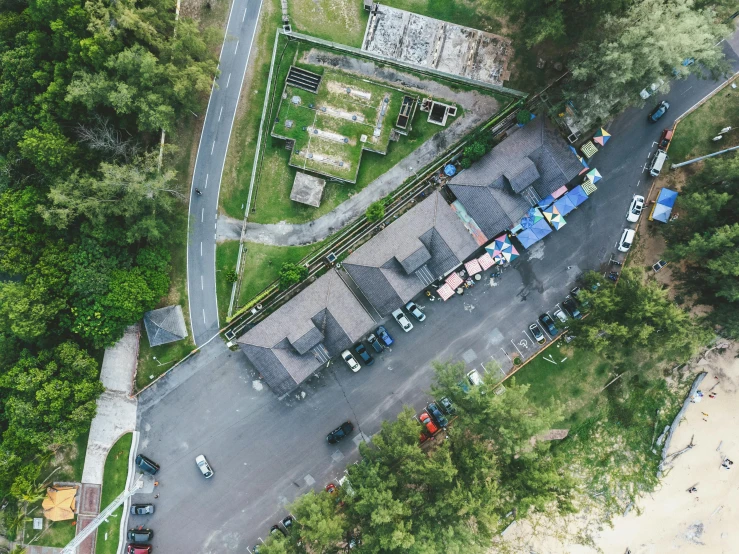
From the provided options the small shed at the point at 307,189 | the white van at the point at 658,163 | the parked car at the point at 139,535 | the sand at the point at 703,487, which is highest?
the small shed at the point at 307,189

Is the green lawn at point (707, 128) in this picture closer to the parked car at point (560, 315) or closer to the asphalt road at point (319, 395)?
the asphalt road at point (319, 395)

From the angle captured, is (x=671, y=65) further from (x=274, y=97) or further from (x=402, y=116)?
(x=274, y=97)

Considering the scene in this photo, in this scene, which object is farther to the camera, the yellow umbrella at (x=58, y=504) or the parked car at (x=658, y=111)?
the parked car at (x=658, y=111)

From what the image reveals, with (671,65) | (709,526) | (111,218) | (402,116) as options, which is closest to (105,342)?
(111,218)

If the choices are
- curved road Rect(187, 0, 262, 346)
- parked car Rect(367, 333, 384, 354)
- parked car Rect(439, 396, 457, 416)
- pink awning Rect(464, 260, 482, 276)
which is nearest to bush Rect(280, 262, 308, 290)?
curved road Rect(187, 0, 262, 346)

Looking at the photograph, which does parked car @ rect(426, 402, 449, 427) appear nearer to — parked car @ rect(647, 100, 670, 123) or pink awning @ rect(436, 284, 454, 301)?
pink awning @ rect(436, 284, 454, 301)

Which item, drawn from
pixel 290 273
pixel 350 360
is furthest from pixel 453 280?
→ pixel 290 273

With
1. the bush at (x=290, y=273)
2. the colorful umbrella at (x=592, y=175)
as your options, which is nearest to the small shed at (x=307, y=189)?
the bush at (x=290, y=273)

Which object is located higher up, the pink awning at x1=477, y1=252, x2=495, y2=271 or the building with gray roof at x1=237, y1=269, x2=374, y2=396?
the building with gray roof at x1=237, y1=269, x2=374, y2=396
